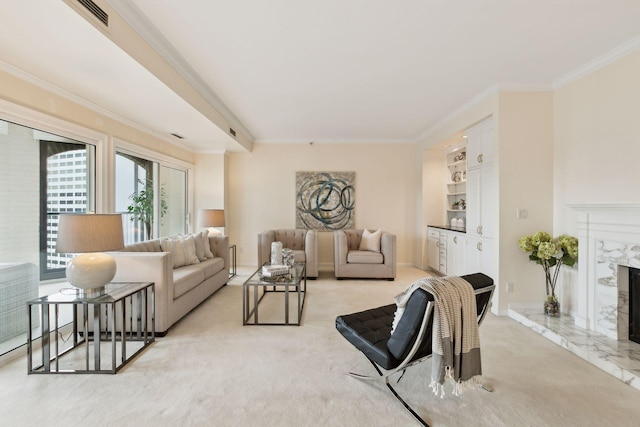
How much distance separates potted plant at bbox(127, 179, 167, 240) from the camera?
4.04 meters

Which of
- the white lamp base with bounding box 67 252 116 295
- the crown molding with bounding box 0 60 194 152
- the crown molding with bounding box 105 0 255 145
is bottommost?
the white lamp base with bounding box 67 252 116 295

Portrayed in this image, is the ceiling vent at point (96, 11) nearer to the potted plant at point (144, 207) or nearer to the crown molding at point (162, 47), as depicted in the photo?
the crown molding at point (162, 47)

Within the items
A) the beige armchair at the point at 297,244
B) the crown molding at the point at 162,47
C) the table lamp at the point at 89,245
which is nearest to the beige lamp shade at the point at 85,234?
the table lamp at the point at 89,245

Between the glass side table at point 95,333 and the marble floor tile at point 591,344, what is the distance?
3779mm

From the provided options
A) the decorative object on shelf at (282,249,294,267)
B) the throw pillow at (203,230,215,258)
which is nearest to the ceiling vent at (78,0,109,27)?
the decorative object on shelf at (282,249,294,267)

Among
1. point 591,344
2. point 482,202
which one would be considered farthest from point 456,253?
point 591,344

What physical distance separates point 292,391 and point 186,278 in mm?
1892

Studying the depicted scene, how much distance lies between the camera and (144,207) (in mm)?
4215

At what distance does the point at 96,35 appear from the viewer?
1864 mm

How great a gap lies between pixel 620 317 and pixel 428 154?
3.71 m

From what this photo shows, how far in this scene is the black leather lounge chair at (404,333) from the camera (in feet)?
5.11

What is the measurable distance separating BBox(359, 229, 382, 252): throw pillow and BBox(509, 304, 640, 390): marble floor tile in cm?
229

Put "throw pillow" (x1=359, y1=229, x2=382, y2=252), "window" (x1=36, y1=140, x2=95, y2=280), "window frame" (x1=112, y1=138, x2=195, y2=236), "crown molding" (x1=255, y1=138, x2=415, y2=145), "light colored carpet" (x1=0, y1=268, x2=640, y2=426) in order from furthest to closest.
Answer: "crown molding" (x1=255, y1=138, x2=415, y2=145) < "throw pillow" (x1=359, y1=229, x2=382, y2=252) < "window frame" (x1=112, y1=138, x2=195, y2=236) < "window" (x1=36, y1=140, x2=95, y2=280) < "light colored carpet" (x1=0, y1=268, x2=640, y2=426)

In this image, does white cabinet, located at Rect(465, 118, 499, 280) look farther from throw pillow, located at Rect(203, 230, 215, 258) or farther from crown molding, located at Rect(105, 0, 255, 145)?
throw pillow, located at Rect(203, 230, 215, 258)
